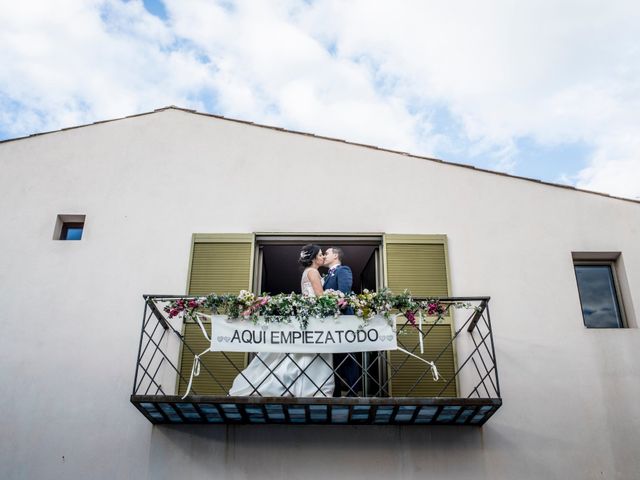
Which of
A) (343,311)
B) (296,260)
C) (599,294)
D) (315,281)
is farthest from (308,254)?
(599,294)

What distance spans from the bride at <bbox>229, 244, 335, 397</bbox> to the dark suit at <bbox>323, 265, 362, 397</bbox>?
0.16 meters

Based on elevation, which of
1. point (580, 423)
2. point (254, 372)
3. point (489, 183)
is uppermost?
point (489, 183)

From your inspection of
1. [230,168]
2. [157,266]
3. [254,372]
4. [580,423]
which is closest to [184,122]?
[230,168]

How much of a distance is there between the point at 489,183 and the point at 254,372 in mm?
3490

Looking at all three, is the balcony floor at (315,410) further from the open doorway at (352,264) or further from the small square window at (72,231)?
the small square window at (72,231)

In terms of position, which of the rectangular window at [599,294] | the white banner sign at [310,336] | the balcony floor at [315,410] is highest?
the rectangular window at [599,294]

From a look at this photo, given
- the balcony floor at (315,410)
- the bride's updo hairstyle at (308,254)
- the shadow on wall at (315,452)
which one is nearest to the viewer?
the balcony floor at (315,410)

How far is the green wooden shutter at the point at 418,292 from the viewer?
6.12m

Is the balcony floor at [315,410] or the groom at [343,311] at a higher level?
the groom at [343,311]

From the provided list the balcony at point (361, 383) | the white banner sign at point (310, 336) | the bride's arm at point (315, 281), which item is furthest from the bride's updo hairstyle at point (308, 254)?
the balcony at point (361, 383)

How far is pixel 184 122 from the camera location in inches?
302

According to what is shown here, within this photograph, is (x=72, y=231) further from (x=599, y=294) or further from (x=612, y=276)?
(x=612, y=276)

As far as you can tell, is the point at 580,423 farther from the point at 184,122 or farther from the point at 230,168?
the point at 184,122

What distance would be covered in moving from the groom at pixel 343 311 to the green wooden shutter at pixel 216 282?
87 centimetres
